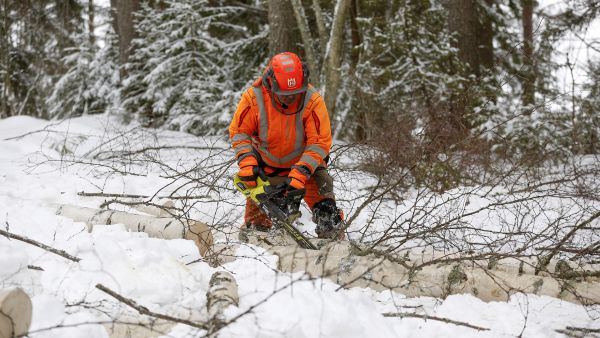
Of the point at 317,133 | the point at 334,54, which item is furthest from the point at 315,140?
the point at 334,54

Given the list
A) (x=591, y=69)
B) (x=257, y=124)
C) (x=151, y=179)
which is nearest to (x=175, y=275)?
(x=257, y=124)

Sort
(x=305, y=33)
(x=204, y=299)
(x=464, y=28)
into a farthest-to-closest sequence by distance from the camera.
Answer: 1. (x=464, y=28)
2. (x=305, y=33)
3. (x=204, y=299)

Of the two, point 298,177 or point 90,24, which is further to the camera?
point 90,24

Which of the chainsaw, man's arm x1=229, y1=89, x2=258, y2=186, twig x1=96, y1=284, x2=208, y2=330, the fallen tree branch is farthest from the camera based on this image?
man's arm x1=229, y1=89, x2=258, y2=186

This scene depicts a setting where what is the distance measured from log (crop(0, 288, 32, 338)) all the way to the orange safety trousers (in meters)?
2.80

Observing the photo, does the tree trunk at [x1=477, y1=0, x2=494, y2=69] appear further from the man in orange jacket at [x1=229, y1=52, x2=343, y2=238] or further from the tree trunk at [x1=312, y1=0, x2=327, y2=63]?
the man in orange jacket at [x1=229, y1=52, x2=343, y2=238]

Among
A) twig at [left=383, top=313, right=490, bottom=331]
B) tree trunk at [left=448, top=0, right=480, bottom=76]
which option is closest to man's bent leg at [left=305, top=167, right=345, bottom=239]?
twig at [left=383, top=313, right=490, bottom=331]

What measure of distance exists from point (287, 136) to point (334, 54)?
13.4ft

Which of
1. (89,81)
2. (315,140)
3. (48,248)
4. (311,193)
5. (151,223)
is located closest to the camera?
(48,248)

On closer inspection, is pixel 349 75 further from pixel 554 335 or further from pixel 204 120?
pixel 554 335

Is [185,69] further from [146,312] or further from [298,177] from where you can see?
[146,312]

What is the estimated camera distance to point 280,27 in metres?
9.05

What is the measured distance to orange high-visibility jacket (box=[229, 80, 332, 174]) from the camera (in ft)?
15.4

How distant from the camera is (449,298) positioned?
3145 mm
